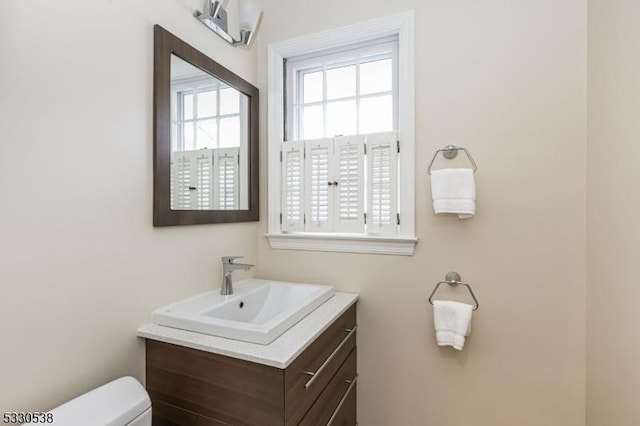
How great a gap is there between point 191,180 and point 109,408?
882 mm

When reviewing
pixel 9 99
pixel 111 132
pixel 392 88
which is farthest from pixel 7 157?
pixel 392 88

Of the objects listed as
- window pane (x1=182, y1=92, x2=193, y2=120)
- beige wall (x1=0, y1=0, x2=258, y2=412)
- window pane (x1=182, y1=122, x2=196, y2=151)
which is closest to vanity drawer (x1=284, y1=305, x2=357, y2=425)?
beige wall (x1=0, y1=0, x2=258, y2=412)

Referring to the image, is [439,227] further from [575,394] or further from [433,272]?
[575,394]

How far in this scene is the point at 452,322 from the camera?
56.4 inches

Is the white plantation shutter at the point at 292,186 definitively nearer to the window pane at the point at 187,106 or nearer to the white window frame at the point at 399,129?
the white window frame at the point at 399,129

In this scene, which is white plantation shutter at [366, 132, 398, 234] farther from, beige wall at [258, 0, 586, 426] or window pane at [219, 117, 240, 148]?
window pane at [219, 117, 240, 148]

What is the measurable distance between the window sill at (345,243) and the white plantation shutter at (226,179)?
13.0 inches

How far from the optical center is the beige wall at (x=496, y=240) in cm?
135

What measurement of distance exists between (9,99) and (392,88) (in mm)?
1534

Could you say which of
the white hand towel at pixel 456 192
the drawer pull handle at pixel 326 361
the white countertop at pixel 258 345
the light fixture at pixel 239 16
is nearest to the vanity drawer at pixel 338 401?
the drawer pull handle at pixel 326 361

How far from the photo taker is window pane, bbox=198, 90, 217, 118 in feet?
4.83

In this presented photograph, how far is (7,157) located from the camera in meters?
0.82

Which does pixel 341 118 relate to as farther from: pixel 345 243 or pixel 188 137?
pixel 188 137

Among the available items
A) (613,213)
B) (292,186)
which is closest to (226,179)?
(292,186)
